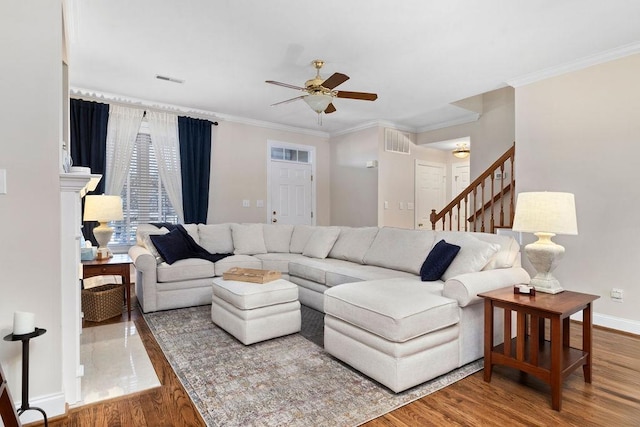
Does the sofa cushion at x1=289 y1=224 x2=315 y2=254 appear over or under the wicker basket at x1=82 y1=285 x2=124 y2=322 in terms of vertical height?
over

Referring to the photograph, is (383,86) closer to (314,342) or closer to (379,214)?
(379,214)

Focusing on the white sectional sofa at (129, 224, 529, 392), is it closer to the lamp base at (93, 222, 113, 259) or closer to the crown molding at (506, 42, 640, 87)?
the lamp base at (93, 222, 113, 259)

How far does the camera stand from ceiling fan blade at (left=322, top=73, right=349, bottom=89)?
3025 mm

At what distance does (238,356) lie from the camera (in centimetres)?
256

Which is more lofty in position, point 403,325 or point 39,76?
point 39,76

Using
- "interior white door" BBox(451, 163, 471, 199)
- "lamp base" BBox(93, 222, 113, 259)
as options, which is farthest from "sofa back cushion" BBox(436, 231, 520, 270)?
"interior white door" BBox(451, 163, 471, 199)

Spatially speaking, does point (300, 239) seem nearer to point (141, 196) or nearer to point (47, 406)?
point (141, 196)

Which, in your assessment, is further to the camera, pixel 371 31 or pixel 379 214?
pixel 379 214

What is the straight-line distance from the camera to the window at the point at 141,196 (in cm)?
493

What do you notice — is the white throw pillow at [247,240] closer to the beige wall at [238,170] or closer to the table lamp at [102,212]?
the beige wall at [238,170]

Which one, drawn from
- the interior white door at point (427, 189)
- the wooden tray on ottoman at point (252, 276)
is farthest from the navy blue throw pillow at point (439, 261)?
the interior white door at point (427, 189)

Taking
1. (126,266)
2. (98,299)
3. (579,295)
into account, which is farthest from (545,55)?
(98,299)

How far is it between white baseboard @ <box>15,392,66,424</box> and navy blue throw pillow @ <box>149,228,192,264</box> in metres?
2.07

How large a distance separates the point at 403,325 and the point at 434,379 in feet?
1.76
